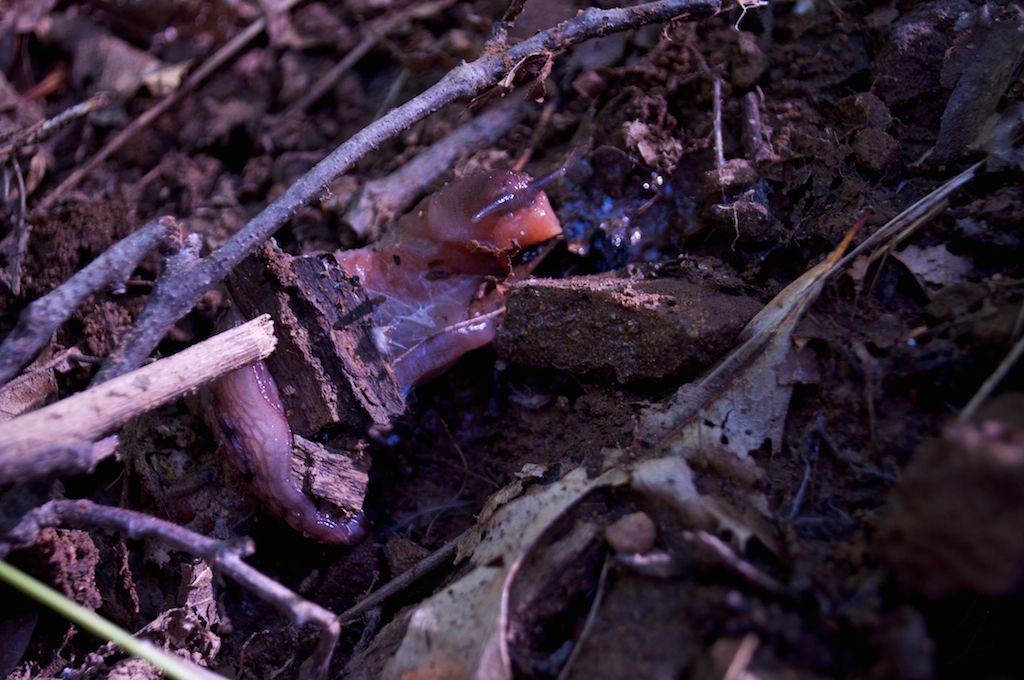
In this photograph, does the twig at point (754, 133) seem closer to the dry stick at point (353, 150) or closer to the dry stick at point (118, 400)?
the dry stick at point (353, 150)

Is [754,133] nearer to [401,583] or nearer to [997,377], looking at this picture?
[997,377]

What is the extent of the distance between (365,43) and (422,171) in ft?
4.04

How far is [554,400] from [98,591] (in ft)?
6.06

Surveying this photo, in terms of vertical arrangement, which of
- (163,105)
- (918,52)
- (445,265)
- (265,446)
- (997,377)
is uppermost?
(163,105)

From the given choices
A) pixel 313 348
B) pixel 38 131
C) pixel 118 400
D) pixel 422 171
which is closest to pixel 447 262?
pixel 422 171

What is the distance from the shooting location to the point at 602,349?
269 cm

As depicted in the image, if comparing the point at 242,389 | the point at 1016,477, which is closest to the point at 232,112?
the point at 242,389

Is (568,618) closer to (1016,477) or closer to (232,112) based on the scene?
(1016,477)

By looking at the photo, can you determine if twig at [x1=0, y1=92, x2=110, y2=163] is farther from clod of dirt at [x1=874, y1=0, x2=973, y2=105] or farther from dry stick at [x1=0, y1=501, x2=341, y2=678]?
clod of dirt at [x1=874, y1=0, x2=973, y2=105]

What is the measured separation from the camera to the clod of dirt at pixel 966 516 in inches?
57.9

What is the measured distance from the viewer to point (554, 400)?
2.90 meters

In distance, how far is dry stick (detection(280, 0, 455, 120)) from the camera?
4.05 meters

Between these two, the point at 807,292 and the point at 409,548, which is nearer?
the point at 807,292

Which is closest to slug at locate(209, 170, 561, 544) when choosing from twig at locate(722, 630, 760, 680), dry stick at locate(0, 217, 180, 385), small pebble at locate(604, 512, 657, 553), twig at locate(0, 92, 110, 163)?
dry stick at locate(0, 217, 180, 385)
